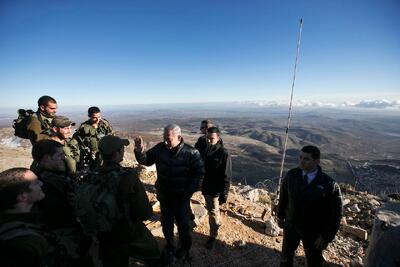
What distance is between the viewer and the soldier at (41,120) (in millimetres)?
4359

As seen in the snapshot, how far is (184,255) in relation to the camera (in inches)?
155

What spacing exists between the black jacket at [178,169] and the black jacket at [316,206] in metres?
1.45

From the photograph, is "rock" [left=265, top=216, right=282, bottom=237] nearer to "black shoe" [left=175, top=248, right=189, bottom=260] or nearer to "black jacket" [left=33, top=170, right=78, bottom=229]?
"black shoe" [left=175, top=248, right=189, bottom=260]

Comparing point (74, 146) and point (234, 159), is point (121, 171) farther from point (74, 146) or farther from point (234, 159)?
point (234, 159)

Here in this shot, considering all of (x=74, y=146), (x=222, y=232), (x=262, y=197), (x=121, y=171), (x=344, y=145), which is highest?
(x=121, y=171)

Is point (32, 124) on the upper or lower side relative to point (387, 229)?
upper

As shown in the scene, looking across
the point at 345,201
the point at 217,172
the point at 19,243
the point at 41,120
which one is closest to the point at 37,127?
the point at 41,120

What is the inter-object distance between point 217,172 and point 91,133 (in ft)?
12.0

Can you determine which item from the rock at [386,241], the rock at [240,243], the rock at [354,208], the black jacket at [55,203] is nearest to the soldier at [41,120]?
the black jacket at [55,203]

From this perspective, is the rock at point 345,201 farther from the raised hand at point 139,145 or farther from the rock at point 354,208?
the raised hand at point 139,145

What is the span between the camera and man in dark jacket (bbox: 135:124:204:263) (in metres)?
3.52

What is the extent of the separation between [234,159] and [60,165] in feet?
189

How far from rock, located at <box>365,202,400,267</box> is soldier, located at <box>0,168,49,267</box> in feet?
9.90

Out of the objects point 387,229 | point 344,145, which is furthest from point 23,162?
point 344,145
